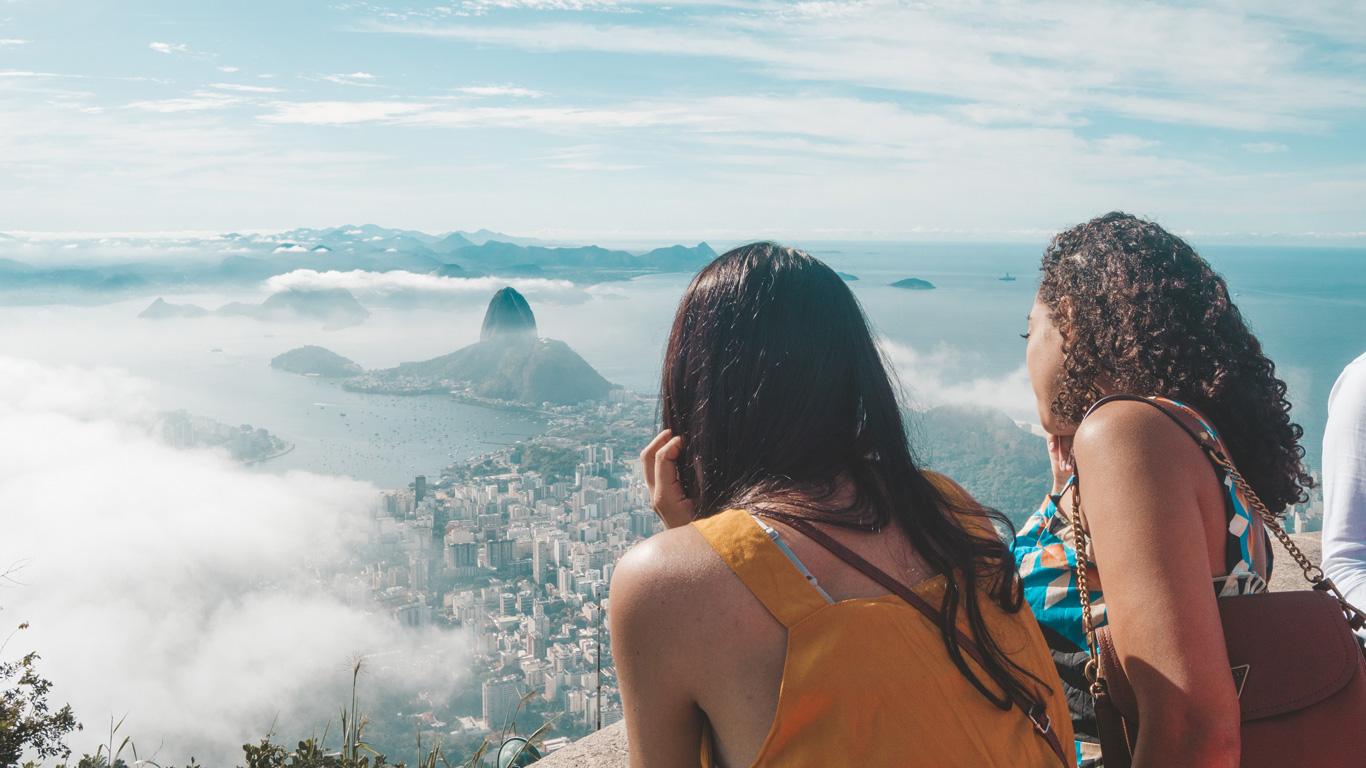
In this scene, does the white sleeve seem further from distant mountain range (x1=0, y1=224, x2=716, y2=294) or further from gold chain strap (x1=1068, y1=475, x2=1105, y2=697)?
distant mountain range (x1=0, y1=224, x2=716, y2=294)

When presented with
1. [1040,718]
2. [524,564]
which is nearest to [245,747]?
[1040,718]

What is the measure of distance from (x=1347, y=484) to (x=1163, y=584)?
96 centimetres

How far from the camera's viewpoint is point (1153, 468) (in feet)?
4.09

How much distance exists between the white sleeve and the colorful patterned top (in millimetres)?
541

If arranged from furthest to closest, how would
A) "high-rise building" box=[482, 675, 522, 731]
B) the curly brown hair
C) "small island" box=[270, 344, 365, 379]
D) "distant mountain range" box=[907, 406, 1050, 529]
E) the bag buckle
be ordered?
"small island" box=[270, 344, 365, 379], "distant mountain range" box=[907, 406, 1050, 529], "high-rise building" box=[482, 675, 522, 731], the curly brown hair, the bag buckle

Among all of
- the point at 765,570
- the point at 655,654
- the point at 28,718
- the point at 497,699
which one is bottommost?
the point at 497,699

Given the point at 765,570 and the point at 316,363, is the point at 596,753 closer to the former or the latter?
the point at 765,570

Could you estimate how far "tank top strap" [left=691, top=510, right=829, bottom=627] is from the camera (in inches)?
39.5

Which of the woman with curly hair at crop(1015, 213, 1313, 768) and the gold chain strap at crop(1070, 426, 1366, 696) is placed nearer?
the woman with curly hair at crop(1015, 213, 1313, 768)

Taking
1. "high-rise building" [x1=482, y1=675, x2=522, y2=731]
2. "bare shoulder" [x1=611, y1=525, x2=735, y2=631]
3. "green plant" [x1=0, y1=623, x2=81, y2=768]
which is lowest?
"high-rise building" [x1=482, y1=675, x2=522, y2=731]

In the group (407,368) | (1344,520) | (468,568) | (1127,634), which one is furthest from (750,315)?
(407,368)

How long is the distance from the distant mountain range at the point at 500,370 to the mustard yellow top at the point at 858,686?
46.2 meters

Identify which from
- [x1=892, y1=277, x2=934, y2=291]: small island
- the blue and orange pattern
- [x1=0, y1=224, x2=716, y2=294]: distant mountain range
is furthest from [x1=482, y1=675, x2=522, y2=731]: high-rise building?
[x1=0, y1=224, x2=716, y2=294]: distant mountain range

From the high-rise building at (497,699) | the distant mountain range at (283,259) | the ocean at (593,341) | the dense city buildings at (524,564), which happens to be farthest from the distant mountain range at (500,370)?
the high-rise building at (497,699)
